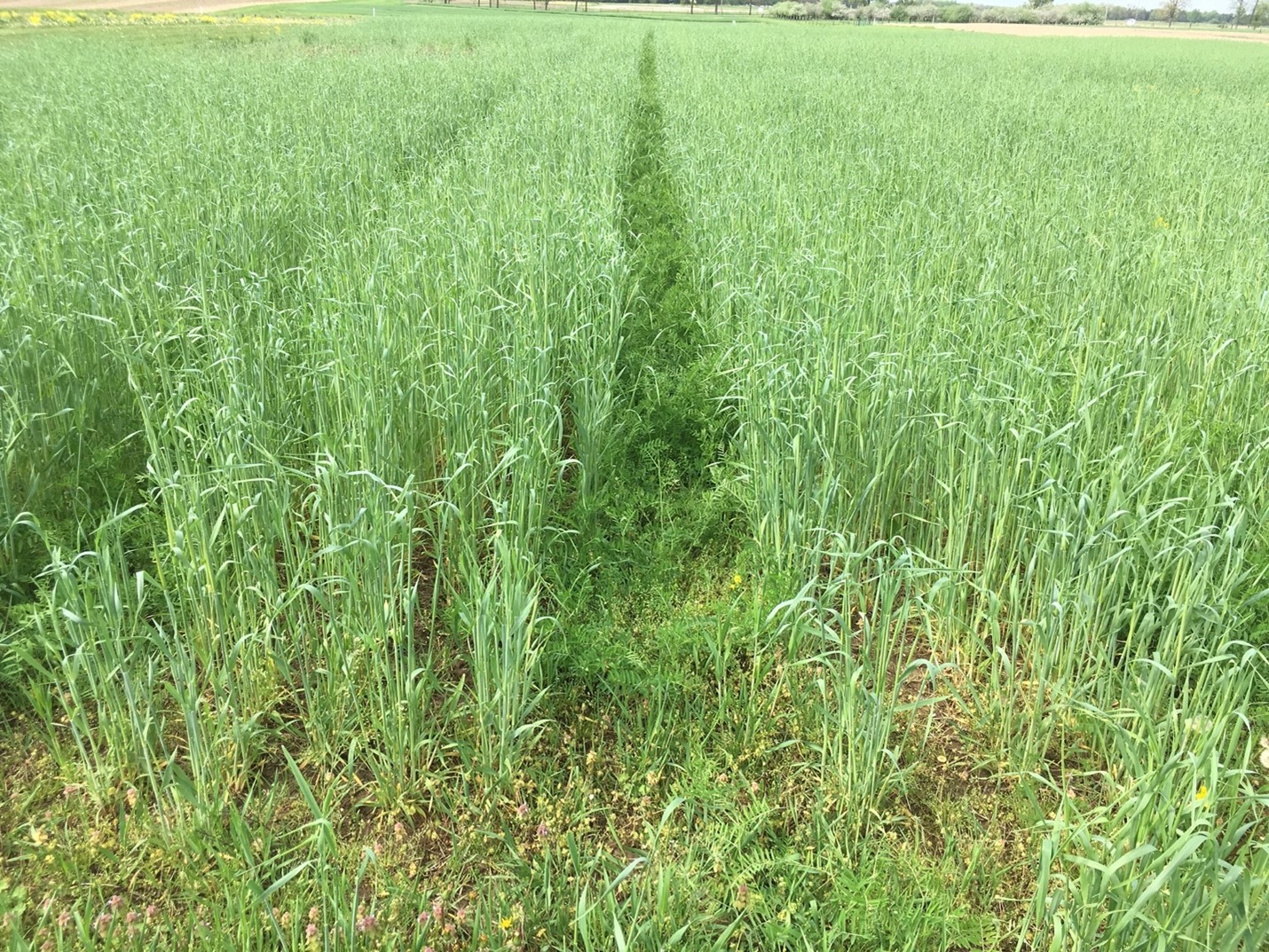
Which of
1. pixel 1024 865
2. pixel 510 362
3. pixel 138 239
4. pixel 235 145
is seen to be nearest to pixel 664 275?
pixel 510 362

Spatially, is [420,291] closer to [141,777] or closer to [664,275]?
[664,275]

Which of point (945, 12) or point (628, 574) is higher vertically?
point (945, 12)

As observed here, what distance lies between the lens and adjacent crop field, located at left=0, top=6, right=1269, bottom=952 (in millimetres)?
1634

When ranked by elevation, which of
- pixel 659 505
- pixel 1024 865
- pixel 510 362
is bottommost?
pixel 1024 865

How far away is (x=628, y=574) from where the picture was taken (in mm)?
2723

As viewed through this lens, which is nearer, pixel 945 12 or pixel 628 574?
pixel 628 574

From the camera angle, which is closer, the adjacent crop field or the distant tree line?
the adjacent crop field

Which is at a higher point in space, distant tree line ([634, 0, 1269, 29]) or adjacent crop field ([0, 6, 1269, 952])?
distant tree line ([634, 0, 1269, 29])

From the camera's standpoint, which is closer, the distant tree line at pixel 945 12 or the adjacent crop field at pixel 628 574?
the adjacent crop field at pixel 628 574

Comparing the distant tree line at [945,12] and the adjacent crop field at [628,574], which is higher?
the distant tree line at [945,12]

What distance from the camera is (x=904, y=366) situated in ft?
9.59

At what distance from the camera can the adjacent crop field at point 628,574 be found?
163 centimetres

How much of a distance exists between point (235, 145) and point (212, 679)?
576 cm

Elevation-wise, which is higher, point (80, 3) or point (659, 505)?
point (80, 3)
